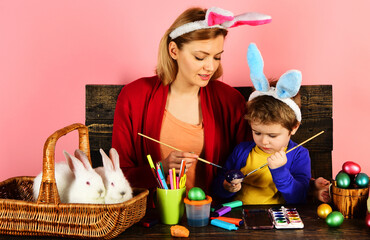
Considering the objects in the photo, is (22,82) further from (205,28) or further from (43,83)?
(205,28)

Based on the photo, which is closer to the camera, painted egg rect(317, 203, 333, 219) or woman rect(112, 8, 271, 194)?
painted egg rect(317, 203, 333, 219)

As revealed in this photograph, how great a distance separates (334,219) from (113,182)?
1.96 ft

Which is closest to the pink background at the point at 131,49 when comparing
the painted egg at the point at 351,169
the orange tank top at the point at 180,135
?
the orange tank top at the point at 180,135

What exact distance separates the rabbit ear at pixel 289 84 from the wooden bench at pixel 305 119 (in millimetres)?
350

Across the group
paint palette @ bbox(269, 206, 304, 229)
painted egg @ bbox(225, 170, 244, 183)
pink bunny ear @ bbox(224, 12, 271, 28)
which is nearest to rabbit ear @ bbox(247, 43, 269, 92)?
pink bunny ear @ bbox(224, 12, 271, 28)

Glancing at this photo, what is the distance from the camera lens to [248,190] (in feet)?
5.15

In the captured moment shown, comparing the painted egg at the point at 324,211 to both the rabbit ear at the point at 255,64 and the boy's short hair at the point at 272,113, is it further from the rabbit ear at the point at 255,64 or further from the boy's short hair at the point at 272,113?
the rabbit ear at the point at 255,64

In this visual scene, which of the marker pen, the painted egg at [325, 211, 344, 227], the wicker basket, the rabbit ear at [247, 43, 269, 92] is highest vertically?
the rabbit ear at [247, 43, 269, 92]

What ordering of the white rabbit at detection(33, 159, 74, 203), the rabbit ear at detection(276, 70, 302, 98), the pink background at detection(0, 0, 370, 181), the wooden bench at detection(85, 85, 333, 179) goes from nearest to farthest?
the white rabbit at detection(33, 159, 74, 203), the rabbit ear at detection(276, 70, 302, 98), the wooden bench at detection(85, 85, 333, 179), the pink background at detection(0, 0, 370, 181)

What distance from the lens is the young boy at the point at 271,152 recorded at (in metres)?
1.38

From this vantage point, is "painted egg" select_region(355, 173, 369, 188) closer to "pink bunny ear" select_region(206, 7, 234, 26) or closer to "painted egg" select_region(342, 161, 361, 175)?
"painted egg" select_region(342, 161, 361, 175)

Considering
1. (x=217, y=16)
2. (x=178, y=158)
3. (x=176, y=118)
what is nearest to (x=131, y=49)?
(x=176, y=118)

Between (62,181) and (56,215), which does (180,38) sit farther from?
(56,215)

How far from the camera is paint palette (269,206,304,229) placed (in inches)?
45.7
